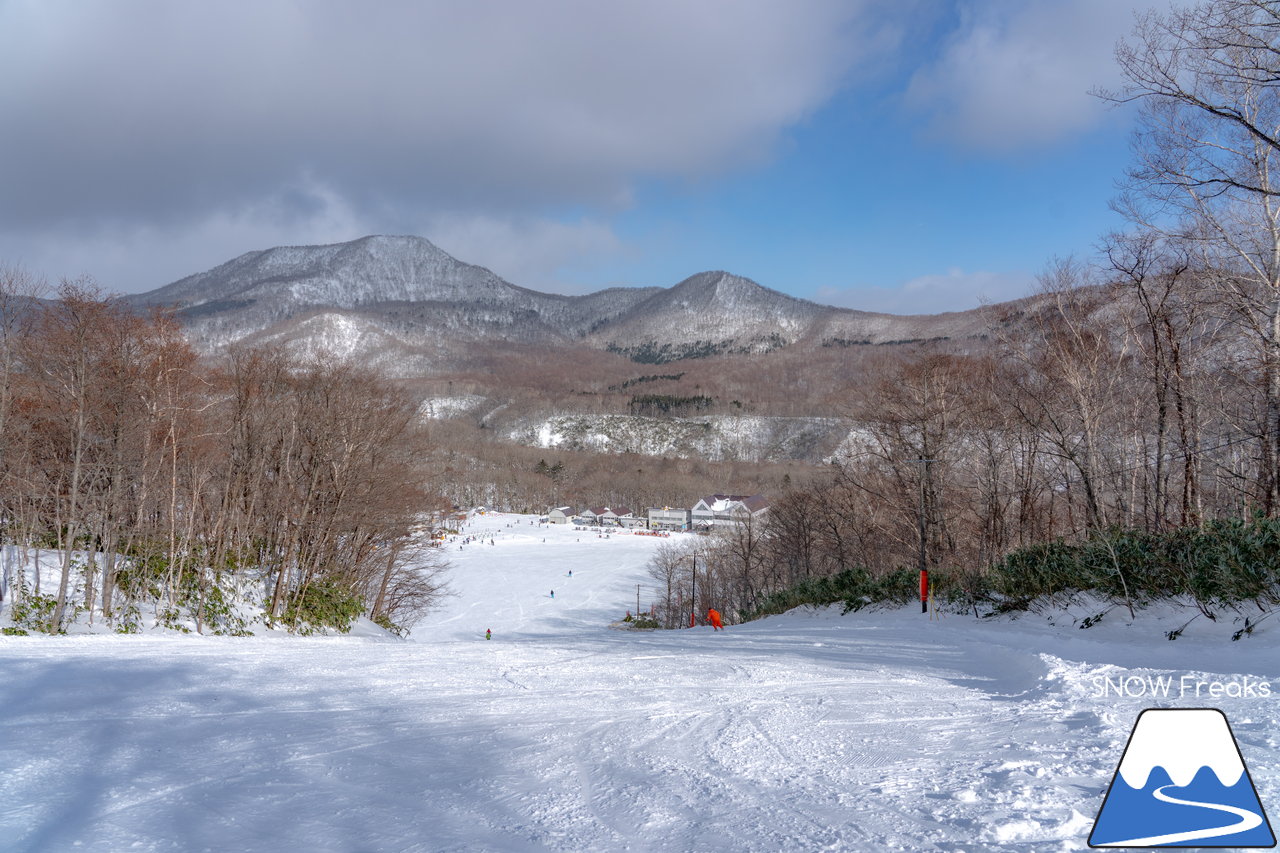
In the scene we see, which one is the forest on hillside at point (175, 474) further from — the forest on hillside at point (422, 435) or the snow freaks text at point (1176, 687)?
the snow freaks text at point (1176, 687)

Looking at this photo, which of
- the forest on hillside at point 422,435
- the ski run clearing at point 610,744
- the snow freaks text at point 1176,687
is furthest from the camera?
the forest on hillside at point 422,435

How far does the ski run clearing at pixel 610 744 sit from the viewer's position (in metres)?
3.41

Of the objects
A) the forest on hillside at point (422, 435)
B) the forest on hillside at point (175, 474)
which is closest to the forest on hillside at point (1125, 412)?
the forest on hillside at point (422, 435)

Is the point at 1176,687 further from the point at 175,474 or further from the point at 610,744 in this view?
the point at 175,474

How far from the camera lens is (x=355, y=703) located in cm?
647

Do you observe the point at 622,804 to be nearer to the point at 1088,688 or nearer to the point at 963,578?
the point at 1088,688

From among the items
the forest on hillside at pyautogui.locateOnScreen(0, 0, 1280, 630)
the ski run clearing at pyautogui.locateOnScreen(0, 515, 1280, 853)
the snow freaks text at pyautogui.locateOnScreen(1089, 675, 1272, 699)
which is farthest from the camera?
the forest on hillside at pyautogui.locateOnScreen(0, 0, 1280, 630)

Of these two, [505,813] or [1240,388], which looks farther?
[1240,388]

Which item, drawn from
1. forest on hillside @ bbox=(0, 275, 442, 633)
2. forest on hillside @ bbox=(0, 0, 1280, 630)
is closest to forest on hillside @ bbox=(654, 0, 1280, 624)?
forest on hillside @ bbox=(0, 0, 1280, 630)

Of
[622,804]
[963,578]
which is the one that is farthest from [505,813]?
[963,578]

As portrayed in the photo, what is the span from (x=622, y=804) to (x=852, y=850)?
125cm

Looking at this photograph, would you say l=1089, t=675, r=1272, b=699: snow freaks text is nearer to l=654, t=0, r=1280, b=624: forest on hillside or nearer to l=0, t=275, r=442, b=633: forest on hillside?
l=654, t=0, r=1280, b=624: forest on hillside

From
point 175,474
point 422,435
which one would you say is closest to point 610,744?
point 175,474

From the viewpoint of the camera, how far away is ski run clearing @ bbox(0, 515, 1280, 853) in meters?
3.41
